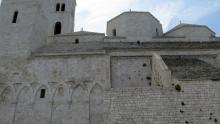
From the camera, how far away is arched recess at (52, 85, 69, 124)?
14.1 meters

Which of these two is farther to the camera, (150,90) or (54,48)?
(54,48)

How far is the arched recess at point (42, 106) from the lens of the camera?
46.3 feet

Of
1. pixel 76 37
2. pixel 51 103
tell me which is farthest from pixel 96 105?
pixel 76 37

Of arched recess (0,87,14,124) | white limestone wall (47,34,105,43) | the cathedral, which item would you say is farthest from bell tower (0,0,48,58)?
arched recess (0,87,14,124)

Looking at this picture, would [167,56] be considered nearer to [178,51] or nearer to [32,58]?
[178,51]

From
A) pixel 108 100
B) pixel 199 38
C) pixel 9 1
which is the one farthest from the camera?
pixel 199 38

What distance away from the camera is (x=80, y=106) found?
14.3 meters

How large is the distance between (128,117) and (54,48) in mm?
10030

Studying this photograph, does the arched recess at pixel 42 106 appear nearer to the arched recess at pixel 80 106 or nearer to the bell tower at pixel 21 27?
the arched recess at pixel 80 106

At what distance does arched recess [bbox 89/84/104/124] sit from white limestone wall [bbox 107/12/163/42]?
22.3 feet

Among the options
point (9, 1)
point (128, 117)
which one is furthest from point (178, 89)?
point (9, 1)

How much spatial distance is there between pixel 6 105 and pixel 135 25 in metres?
11.9

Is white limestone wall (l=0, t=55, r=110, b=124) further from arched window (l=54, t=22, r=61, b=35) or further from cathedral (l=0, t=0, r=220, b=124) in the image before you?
arched window (l=54, t=22, r=61, b=35)

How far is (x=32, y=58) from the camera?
52.5 ft
